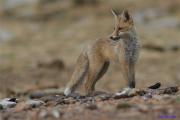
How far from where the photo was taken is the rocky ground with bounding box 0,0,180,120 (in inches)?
372

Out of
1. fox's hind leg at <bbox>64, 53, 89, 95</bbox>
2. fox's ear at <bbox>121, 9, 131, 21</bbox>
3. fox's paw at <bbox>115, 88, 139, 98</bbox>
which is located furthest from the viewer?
fox's hind leg at <bbox>64, 53, 89, 95</bbox>

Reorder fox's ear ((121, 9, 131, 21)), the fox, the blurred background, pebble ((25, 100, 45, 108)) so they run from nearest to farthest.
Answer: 1. pebble ((25, 100, 45, 108))
2. fox's ear ((121, 9, 131, 21))
3. the fox
4. the blurred background

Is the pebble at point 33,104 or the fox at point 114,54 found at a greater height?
the fox at point 114,54

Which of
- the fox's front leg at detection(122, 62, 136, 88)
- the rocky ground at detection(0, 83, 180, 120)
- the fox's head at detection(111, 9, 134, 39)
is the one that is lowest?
the rocky ground at detection(0, 83, 180, 120)

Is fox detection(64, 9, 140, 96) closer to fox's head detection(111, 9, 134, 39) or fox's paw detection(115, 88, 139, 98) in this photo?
fox's head detection(111, 9, 134, 39)

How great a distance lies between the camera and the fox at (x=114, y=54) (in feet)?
40.7

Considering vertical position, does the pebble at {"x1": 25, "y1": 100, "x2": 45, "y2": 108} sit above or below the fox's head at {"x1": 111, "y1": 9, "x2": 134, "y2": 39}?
below

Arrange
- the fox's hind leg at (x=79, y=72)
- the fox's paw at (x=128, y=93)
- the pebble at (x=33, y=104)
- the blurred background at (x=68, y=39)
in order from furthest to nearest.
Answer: the blurred background at (x=68, y=39), the fox's hind leg at (x=79, y=72), the fox's paw at (x=128, y=93), the pebble at (x=33, y=104)

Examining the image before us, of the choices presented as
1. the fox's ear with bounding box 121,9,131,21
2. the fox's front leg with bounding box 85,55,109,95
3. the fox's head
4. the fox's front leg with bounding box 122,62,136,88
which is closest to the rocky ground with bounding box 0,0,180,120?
the fox's front leg with bounding box 85,55,109,95

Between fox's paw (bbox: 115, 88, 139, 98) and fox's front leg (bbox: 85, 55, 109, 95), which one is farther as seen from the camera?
fox's front leg (bbox: 85, 55, 109, 95)

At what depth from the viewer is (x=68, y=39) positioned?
2884 cm

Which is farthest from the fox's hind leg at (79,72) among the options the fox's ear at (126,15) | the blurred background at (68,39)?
the blurred background at (68,39)

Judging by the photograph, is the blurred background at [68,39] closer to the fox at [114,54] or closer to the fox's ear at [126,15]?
the fox at [114,54]

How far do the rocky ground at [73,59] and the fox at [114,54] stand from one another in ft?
1.65
